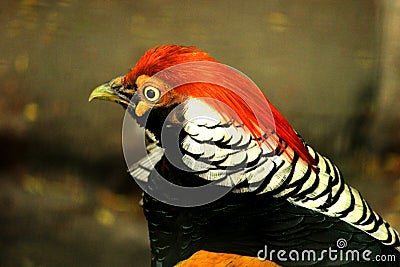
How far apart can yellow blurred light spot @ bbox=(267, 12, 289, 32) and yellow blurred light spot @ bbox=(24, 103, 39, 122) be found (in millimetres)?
505

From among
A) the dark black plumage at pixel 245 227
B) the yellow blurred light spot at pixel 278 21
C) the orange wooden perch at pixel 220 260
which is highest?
the yellow blurred light spot at pixel 278 21

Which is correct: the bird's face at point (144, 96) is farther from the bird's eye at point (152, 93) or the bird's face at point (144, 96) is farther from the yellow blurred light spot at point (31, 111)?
the yellow blurred light spot at point (31, 111)

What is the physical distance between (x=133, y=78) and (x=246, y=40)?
24 centimetres

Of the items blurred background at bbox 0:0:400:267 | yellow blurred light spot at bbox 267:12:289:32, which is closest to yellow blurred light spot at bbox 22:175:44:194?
blurred background at bbox 0:0:400:267

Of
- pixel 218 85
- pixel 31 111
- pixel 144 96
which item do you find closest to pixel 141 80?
pixel 144 96

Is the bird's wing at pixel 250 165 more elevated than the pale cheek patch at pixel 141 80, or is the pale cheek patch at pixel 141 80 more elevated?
the pale cheek patch at pixel 141 80

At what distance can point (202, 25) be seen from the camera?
42.8 inches

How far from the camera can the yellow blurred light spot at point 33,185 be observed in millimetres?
1127

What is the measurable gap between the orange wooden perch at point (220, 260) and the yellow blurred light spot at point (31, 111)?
0.42m

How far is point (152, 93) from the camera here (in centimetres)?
104

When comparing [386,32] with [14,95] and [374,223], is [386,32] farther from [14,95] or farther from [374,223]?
[14,95]

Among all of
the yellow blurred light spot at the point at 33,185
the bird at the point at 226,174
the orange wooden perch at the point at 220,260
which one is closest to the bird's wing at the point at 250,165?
the bird at the point at 226,174

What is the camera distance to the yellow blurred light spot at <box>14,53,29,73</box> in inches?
44.1

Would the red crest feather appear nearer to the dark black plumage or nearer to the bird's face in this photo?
the bird's face
